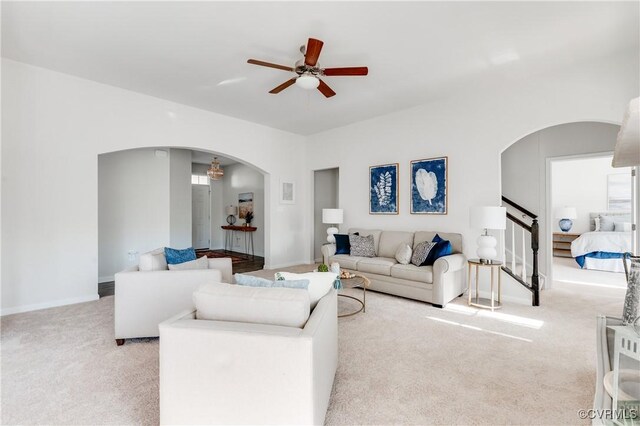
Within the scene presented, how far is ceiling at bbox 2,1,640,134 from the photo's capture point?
2.53 metres

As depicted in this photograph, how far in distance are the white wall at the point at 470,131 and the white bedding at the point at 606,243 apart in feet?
12.0

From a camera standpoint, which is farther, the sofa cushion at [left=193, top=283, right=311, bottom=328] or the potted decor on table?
the potted decor on table

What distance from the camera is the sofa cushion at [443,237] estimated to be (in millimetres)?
4289

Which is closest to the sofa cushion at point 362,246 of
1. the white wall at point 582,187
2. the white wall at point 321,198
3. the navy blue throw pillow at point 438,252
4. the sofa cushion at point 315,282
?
the navy blue throw pillow at point 438,252

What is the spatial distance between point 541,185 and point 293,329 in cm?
516

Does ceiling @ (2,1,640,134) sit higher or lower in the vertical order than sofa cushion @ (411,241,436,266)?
higher

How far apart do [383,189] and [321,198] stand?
207 centimetres

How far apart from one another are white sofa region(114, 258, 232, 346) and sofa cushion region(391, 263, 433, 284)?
2.58 meters

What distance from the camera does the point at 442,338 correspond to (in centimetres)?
282

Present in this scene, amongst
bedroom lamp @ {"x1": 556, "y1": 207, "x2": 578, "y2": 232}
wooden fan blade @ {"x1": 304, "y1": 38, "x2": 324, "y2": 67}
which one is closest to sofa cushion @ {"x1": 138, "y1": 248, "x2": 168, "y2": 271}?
wooden fan blade @ {"x1": 304, "y1": 38, "x2": 324, "y2": 67}

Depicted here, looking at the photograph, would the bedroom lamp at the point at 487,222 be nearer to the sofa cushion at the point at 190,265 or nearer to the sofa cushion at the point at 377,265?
the sofa cushion at the point at 377,265

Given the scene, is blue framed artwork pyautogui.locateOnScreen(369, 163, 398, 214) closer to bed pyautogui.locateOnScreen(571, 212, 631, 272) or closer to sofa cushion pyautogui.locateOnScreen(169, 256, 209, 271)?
sofa cushion pyautogui.locateOnScreen(169, 256, 209, 271)

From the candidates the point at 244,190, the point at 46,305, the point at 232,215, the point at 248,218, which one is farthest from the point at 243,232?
the point at 46,305

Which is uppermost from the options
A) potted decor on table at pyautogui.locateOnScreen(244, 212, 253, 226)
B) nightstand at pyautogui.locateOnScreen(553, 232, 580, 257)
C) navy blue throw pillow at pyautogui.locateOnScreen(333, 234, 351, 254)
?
potted decor on table at pyautogui.locateOnScreen(244, 212, 253, 226)
